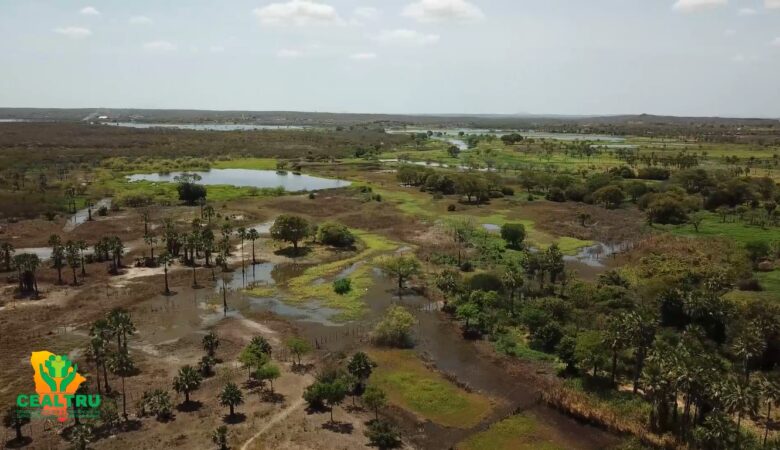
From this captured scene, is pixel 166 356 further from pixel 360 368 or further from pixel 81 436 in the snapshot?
pixel 360 368

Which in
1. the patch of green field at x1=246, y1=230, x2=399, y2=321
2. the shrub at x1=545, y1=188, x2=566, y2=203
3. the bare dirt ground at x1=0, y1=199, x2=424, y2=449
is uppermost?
the shrub at x1=545, y1=188, x2=566, y2=203

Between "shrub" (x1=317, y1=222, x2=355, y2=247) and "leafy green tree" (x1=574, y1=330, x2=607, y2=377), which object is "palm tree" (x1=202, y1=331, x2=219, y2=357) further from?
"shrub" (x1=317, y1=222, x2=355, y2=247)

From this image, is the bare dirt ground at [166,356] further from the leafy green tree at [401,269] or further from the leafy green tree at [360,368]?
the leafy green tree at [401,269]

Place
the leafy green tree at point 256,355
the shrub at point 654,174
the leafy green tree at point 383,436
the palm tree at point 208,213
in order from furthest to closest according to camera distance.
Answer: the shrub at point 654,174 < the palm tree at point 208,213 < the leafy green tree at point 256,355 < the leafy green tree at point 383,436

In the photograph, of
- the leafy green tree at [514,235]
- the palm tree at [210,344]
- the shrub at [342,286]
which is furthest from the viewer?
the leafy green tree at [514,235]

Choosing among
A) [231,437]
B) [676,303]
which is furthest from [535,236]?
[231,437]

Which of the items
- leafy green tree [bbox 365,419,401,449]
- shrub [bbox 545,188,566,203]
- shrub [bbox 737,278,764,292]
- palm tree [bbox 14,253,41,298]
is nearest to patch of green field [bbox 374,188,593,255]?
shrub [bbox 545,188,566,203]

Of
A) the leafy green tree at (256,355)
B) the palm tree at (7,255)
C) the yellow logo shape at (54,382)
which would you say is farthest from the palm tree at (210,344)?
the palm tree at (7,255)
